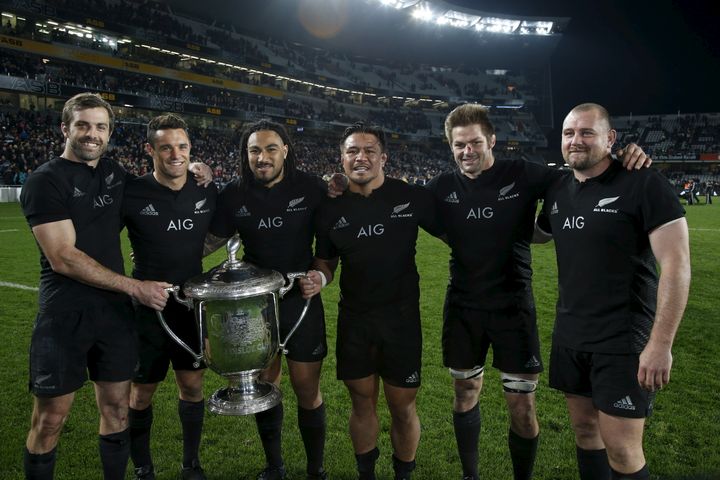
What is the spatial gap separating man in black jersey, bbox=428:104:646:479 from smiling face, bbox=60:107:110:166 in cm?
198

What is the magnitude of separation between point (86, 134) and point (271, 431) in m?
2.04

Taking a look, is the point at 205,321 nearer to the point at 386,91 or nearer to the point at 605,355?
the point at 605,355

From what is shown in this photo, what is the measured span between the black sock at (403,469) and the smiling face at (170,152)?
2172 millimetres

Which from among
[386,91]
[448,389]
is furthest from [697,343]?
[386,91]

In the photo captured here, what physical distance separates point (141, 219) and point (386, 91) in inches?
1932

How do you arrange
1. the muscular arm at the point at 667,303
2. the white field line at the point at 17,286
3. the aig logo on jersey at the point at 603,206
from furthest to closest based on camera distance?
the white field line at the point at 17,286 < the aig logo on jersey at the point at 603,206 < the muscular arm at the point at 667,303

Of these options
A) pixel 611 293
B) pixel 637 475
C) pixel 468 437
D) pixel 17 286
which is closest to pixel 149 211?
pixel 468 437

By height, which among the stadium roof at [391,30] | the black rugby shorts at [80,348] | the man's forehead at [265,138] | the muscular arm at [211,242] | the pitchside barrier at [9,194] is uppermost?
the stadium roof at [391,30]

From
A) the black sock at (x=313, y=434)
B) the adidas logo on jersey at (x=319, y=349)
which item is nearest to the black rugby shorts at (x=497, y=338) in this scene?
the adidas logo on jersey at (x=319, y=349)

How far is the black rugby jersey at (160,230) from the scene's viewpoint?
10.6 ft

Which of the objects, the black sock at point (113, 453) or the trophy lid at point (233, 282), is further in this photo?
the black sock at point (113, 453)

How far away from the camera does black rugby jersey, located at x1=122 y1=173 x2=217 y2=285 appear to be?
322cm

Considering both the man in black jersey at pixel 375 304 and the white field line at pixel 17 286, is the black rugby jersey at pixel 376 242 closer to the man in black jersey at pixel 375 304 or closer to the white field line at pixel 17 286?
the man in black jersey at pixel 375 304

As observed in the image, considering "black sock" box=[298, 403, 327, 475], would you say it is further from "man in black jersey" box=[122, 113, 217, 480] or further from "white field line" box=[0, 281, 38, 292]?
"white field line" box=[0, 281, 38, 292]
